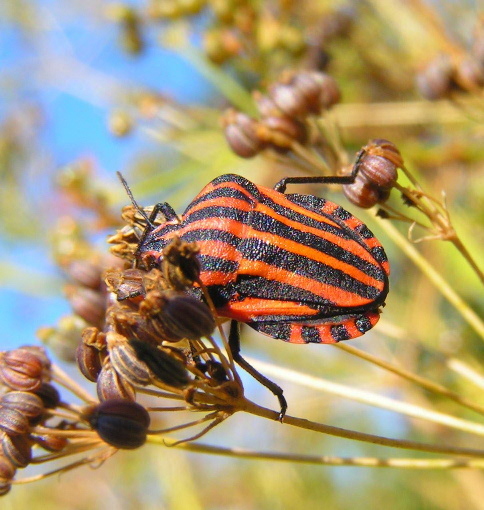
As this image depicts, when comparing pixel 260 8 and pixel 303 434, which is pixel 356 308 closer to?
pixel 260 8

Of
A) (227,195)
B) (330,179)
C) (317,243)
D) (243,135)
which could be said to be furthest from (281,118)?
(317,243)

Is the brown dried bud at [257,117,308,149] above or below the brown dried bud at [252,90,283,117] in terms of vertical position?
below

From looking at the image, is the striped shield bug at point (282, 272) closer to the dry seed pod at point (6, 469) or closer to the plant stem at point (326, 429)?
the plant stem at point (326, 429)

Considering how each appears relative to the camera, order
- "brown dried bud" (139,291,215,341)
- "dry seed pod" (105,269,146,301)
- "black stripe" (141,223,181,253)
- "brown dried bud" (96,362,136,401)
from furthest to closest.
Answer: "black stripe" (141,223,181,253), "dry seed pod" (105,269,146,301), "brown dried bud" (96,362,136,401), "brown dried bud" (139,291,215,341)

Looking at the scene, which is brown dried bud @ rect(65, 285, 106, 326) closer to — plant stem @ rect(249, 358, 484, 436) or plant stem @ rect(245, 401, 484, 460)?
plant stem @ rect(249, 358, 484, 436)

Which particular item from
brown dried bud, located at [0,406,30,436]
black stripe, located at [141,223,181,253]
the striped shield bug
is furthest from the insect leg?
brown dried bud, located at [0,406,30,436]

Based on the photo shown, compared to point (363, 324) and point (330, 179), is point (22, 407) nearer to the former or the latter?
point (363, 324)

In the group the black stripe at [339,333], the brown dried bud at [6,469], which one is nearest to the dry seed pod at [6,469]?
the brown dried bud at [6,469]
